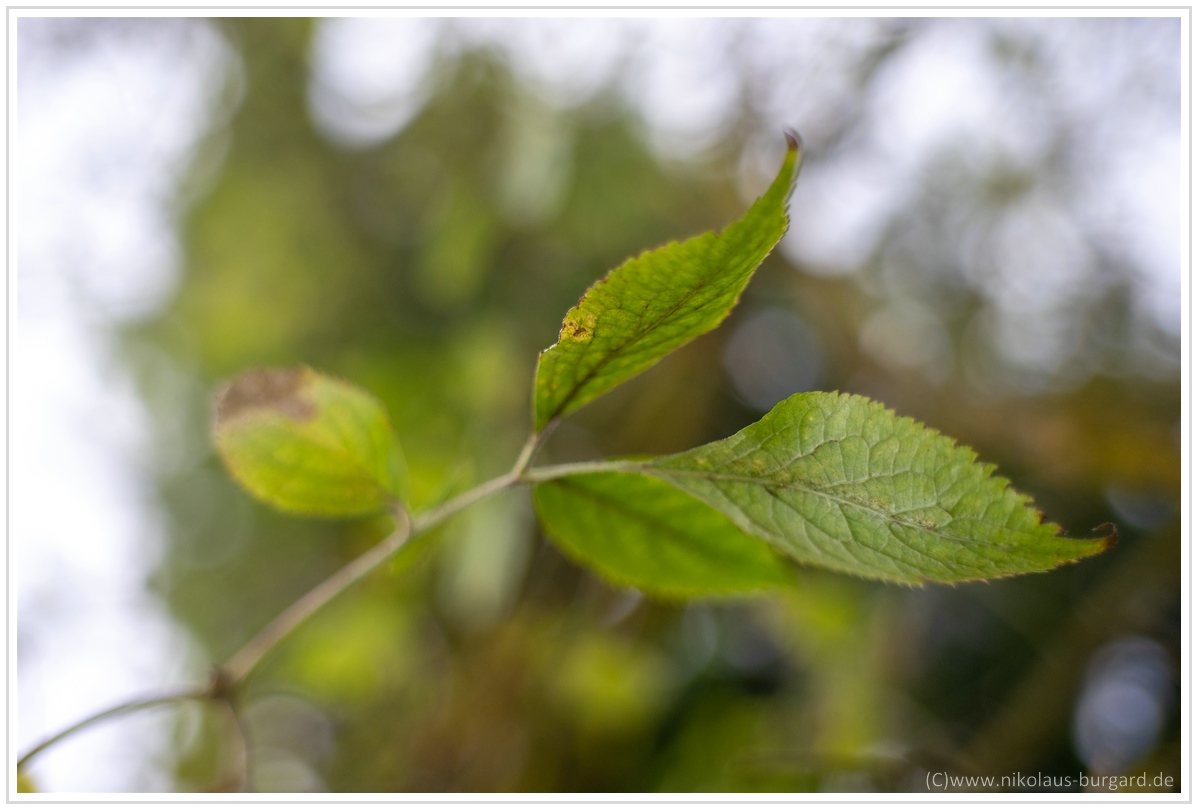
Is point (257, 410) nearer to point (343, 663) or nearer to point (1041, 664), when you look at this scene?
point (343, 663)

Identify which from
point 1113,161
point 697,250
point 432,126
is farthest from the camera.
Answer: point 432,126

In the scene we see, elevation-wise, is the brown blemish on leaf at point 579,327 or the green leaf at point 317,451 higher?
the brown blemish on leaf at point 579,327

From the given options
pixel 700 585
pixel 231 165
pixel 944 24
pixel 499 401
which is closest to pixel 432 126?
pixel 231 165

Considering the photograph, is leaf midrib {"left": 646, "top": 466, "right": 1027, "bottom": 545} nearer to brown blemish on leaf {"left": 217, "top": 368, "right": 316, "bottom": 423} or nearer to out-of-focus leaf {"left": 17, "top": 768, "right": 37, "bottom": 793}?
brown blemish on leaf {"left": 217, "top": 368, "right": 316, "bottom": 423}

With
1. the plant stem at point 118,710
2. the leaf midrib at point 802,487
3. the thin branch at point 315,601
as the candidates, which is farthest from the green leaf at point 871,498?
the plant stem at point 118,710

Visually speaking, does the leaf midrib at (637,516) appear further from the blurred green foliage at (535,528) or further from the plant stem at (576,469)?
the blurred green foliage at (535,528)

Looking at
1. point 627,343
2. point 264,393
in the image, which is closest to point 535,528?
point 264,393
